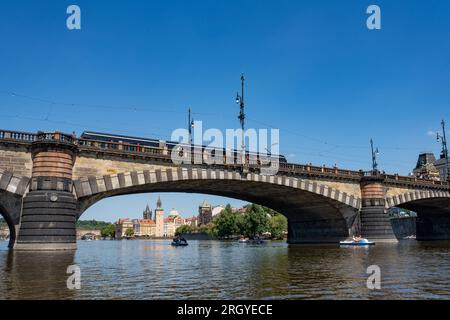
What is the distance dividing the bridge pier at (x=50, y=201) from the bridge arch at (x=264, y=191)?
6.92 ft

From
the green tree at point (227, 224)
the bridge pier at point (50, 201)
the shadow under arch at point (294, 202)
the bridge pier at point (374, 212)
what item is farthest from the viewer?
the green tree at point (227, 224)

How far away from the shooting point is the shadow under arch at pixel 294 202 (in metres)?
46.0

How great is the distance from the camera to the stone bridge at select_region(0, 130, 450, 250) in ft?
107

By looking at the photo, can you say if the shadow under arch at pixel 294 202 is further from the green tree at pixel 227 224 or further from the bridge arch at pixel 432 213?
the green tree at pixel 227 224

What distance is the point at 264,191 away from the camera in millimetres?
52156

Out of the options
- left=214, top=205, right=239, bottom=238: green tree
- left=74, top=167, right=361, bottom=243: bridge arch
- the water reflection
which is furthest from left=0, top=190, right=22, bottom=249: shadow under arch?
left=214, top=205, right=239, bottom=238: green tree

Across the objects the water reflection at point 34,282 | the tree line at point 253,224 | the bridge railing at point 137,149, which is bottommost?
the water reflection at point 34,282

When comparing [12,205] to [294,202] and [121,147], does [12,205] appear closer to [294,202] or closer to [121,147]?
[121,147]

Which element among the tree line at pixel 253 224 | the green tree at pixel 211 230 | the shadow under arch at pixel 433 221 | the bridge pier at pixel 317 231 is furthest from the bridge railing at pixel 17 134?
the green tree at pixel 211 230

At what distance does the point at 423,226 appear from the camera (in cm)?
8356

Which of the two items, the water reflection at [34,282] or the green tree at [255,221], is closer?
the water reflection at [34,282]

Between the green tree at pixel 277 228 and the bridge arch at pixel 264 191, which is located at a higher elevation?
the bridge arch at pixel 264 191

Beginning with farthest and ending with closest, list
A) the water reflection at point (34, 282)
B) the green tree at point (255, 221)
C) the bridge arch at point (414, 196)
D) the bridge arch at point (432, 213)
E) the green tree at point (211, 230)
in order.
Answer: the green tree at point (211, 230)
the green tree at point (255, 221)
the bridge arch at point (432, 213)
the bridge arch at point (414, 196)
the water reflection at point (34, 282)
